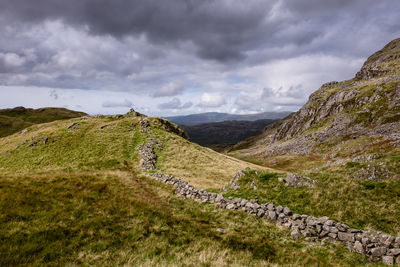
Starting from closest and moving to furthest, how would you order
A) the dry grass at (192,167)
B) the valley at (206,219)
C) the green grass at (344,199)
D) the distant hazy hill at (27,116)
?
the valley at (206,219) < the green grass at (344,199) < the dry grass at (192,167) < the distant hazy hill at (27,116)

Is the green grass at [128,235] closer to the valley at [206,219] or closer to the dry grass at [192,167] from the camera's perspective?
the valley at [206,219]

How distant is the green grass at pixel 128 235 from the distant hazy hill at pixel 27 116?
173 m

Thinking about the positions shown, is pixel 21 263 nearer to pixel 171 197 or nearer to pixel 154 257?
pixel 154 257

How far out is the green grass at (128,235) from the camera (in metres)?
8.20

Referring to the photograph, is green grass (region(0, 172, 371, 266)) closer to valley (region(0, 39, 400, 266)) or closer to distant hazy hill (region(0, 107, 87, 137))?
valley (region(0, 39, 400, 266))

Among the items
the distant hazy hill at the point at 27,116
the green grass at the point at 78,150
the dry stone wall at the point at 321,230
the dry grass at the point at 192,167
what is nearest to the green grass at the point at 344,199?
the dry stone wall at the point at 321,230

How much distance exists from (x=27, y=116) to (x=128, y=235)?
230 m

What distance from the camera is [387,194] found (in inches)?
519

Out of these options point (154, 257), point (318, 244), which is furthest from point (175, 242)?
point (318, 244)

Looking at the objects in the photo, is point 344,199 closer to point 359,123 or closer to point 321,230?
point 321,230

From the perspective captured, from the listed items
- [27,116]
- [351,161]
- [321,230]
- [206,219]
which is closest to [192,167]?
[206,219]

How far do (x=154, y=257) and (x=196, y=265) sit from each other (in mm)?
1990

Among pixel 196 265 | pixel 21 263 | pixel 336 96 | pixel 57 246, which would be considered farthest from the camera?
pixel 336 96

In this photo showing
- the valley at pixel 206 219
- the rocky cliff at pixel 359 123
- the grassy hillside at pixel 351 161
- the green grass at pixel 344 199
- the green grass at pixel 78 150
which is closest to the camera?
the valley at pixel 206 219
